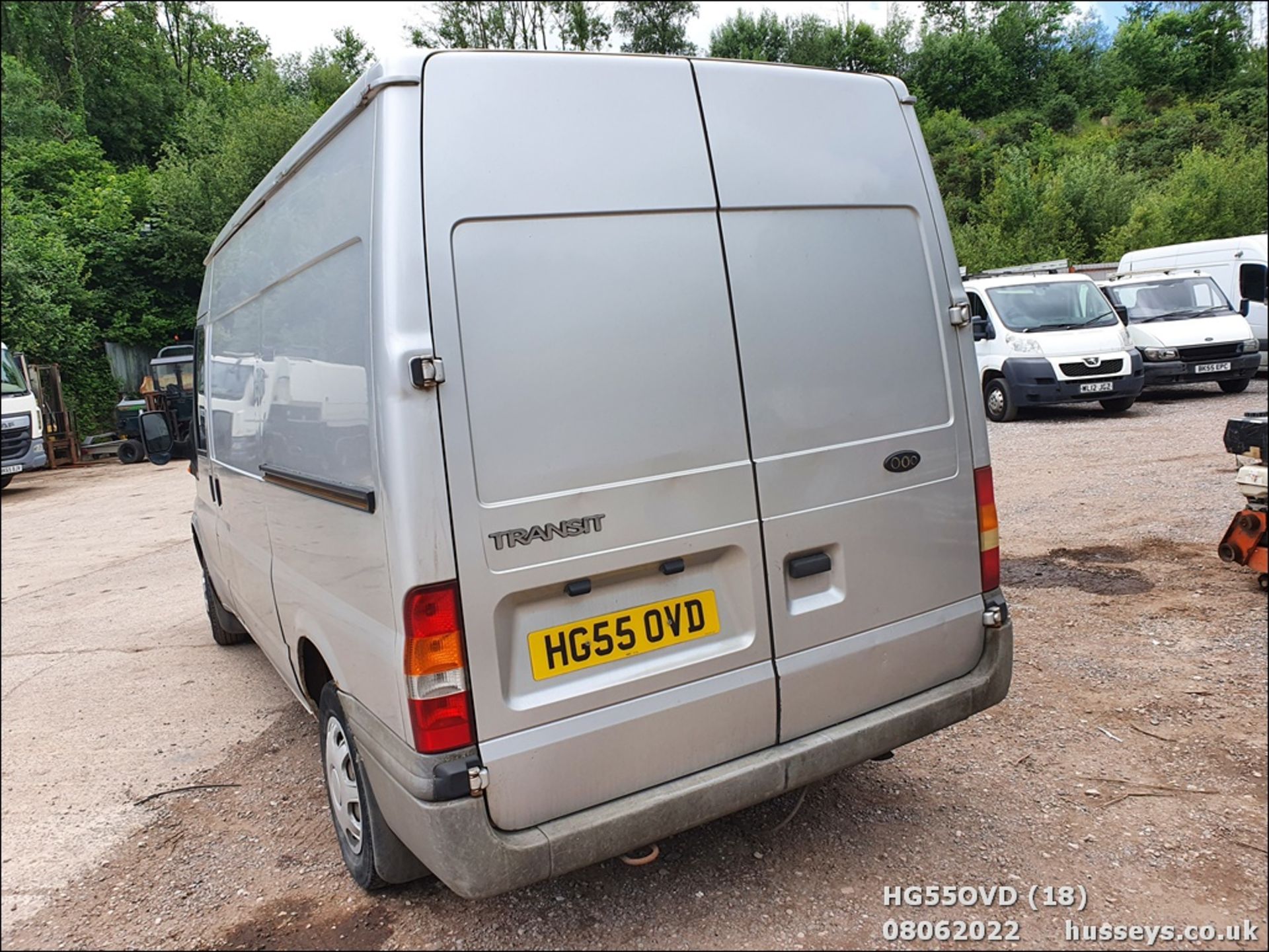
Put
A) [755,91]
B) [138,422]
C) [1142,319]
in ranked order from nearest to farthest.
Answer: [755,91] < [138,422] < [1142,319]

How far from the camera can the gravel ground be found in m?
2.29

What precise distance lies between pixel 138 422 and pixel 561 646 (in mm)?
3431

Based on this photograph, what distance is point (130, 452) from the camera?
4.28 meters

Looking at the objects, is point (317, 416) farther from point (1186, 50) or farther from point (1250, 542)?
point (1186, 50)

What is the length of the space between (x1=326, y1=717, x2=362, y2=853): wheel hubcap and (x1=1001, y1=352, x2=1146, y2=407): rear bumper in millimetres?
11933

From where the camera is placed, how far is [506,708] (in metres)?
2.42

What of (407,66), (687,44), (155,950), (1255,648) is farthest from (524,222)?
(687,44)

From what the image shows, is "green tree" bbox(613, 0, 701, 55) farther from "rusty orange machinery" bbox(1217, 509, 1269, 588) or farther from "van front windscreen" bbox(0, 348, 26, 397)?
"rusty orange machinery" bbox(1217, 509, 1269, 588)

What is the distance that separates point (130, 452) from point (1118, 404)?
1303cm

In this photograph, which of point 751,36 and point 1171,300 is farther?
point 751,36

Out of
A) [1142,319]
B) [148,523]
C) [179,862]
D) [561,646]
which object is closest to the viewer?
[561,646]

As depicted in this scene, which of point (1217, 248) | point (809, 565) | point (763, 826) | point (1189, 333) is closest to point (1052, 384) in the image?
point (1189, 333)

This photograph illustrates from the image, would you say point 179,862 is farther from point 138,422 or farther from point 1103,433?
point 1103,433

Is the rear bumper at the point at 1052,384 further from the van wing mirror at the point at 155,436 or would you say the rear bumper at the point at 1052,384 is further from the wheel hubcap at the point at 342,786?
the wheel hubcap at the point at 342,786
